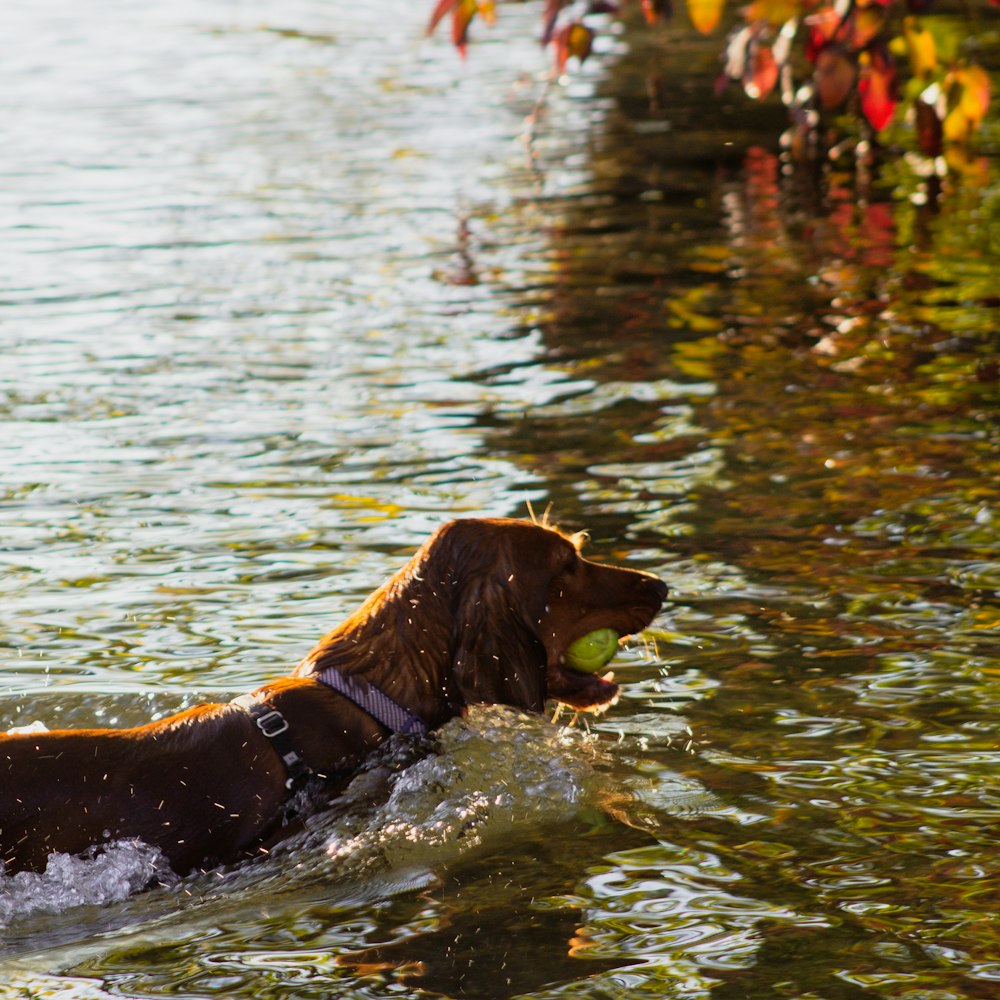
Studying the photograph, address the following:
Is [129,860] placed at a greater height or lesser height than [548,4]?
lesser

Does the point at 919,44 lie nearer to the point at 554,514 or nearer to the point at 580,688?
the point at 554,514

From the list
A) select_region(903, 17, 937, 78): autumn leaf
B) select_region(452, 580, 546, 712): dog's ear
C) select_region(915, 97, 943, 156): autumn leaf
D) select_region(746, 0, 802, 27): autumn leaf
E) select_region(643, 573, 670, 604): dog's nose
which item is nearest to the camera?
select_region(452, 580, 546, 712): dog's ear

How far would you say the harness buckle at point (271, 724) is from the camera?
16.6 feet

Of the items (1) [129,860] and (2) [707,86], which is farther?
(2) [707,86]

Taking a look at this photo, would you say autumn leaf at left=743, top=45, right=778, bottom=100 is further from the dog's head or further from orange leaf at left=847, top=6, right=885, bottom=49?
the dog's head

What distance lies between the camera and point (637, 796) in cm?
555

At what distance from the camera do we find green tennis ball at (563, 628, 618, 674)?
Result: 5.84 metres

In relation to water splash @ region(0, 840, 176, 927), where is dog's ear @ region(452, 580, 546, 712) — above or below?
above

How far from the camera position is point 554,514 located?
26.0 ft

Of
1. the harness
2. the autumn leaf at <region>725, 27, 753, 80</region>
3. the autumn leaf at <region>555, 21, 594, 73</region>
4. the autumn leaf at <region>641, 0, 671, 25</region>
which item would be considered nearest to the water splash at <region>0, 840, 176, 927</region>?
the harness

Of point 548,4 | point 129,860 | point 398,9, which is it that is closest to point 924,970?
point 129,860

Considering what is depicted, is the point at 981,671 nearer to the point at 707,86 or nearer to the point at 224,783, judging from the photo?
the point at 224,783

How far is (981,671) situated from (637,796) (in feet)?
4.68

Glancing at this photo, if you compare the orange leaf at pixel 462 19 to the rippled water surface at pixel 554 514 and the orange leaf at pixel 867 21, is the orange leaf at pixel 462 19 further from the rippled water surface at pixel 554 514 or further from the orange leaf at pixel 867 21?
the rippled water surface at pixel 554 514
